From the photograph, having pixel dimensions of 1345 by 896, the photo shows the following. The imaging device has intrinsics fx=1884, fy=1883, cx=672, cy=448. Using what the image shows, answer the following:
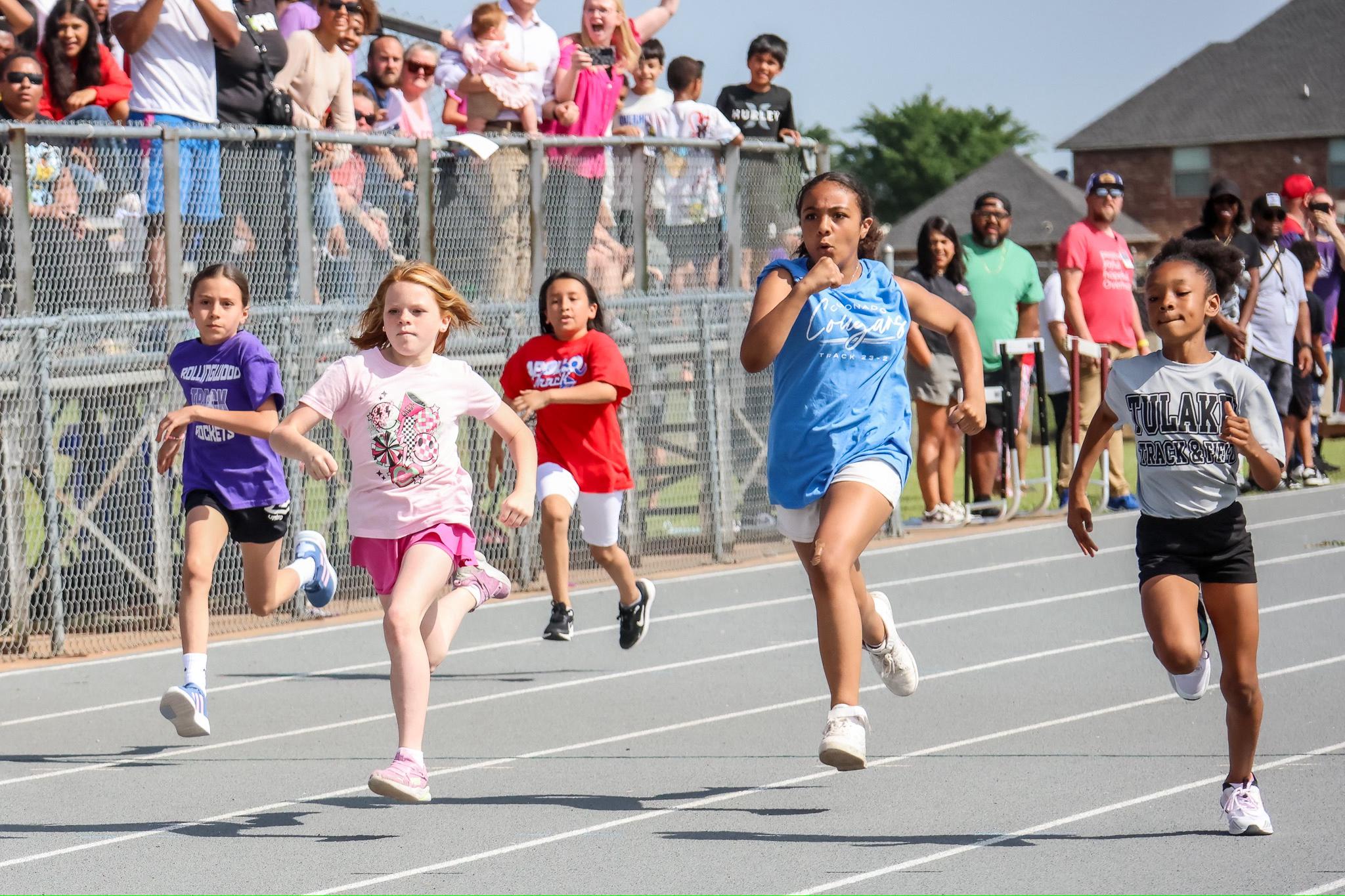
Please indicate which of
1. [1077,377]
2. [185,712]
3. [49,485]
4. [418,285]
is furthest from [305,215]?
[1077,377]

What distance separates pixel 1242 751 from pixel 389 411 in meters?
2.97

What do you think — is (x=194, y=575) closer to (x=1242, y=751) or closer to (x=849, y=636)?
(x=849, y=636)

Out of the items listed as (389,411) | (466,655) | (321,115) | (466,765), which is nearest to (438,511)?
(389,411)

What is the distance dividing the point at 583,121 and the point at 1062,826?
8.45 m

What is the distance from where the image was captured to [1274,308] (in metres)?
15.8

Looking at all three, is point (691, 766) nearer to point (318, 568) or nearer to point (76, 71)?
point (318, 568)

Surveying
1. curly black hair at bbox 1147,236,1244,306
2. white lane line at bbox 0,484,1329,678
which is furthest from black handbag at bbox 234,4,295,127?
curly black hair at bbox 1147,236,1244,306

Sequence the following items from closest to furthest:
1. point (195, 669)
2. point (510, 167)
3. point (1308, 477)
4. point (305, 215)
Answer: point (195, 669) → point (305, 215) → point (510, 167) → point (1308, 477)

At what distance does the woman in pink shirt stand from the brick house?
4844cm

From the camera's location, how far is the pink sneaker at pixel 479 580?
6.80 m

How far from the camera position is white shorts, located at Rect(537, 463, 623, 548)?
958cm

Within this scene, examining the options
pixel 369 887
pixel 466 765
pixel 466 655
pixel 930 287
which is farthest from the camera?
pixel 930 287

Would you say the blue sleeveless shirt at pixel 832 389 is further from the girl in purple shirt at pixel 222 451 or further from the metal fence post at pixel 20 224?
the metal fence post at pixel 20 224

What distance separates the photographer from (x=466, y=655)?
9844 millimetres
